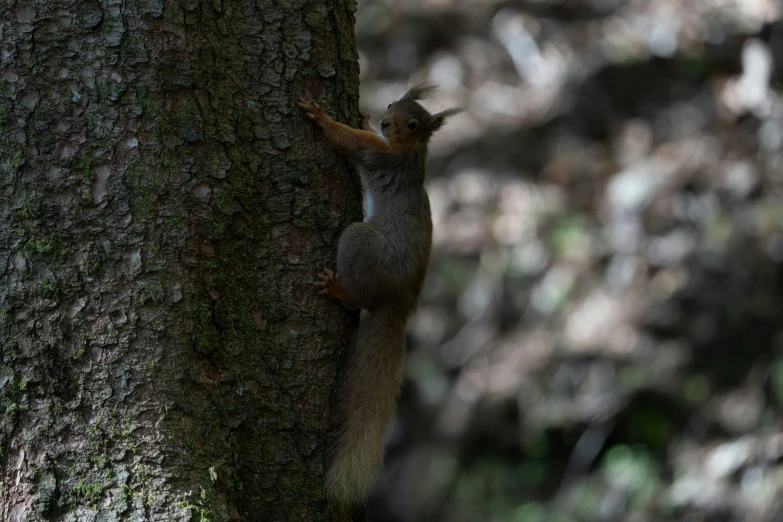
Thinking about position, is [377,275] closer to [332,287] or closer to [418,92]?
[332,287]

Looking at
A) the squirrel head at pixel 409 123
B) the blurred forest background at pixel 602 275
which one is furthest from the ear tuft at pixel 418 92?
the blurred forest background at pixel 602 275

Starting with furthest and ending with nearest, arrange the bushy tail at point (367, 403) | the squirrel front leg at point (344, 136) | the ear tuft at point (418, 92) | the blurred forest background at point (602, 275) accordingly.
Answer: the blurred forest background at point (602, 275) → the ear tuft at point (418, 92) → the squirrel front leg at point (344, 136) → the bushy tail at point (367, 403)

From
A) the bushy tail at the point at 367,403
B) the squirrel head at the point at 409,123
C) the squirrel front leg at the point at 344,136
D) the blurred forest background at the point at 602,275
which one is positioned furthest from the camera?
the blurred forest background at the point at 602,275

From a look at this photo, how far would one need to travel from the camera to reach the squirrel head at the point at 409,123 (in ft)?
11.0

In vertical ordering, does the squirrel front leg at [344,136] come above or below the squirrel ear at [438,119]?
above

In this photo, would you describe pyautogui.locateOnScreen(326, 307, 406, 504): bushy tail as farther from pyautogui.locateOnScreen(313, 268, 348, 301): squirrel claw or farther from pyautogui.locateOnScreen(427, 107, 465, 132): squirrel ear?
pyautogui.locateOnScreen(427, 107, 465, 132): squirrel ear

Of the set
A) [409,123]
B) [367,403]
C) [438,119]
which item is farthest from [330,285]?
Answer: [438,119]

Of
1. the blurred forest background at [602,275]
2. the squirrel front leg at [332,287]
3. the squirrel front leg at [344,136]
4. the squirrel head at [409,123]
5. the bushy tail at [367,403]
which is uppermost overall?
the squirrel front leg at [344,136]

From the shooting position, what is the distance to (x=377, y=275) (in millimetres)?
2719

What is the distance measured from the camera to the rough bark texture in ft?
6.27

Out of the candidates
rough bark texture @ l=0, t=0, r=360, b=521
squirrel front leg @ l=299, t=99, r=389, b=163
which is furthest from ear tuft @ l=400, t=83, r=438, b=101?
rough bark texture @ l=0, t=0, r=360, b=521

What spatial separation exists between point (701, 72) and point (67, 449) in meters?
5.45

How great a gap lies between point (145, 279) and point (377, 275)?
0.92 metres

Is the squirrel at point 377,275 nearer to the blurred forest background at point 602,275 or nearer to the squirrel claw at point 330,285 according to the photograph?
the squirrel claw at point 330,285
